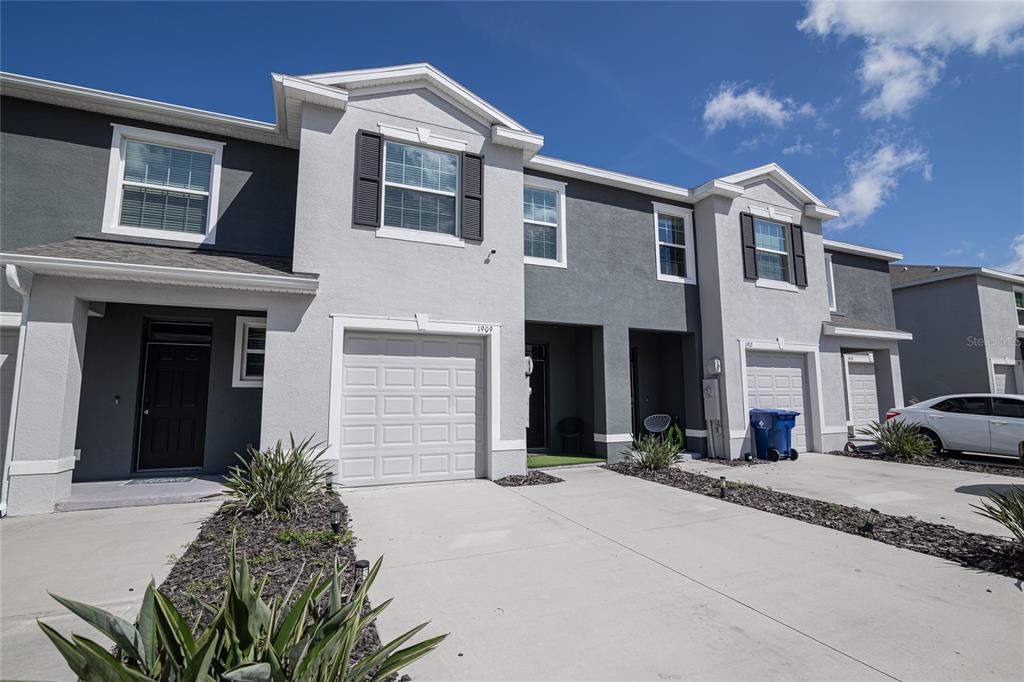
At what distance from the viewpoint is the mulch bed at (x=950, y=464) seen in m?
9.27

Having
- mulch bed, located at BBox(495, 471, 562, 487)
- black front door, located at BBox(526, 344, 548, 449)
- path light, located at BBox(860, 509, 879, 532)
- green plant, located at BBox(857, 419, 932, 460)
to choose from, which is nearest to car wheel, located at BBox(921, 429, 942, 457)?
green plant, located at BBox(857, 419, 932, 460)

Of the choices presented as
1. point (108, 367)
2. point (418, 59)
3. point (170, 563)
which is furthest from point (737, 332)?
point (108, 367)

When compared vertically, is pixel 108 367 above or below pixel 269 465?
above

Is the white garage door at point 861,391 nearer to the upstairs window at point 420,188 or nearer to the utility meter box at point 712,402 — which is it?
the utility meter box at point 712,402

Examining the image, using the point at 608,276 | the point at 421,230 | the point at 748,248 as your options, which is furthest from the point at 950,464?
the point at 421,230

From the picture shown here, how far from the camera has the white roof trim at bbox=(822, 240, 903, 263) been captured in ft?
46.7

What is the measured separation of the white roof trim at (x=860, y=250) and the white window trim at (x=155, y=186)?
15.2 meters

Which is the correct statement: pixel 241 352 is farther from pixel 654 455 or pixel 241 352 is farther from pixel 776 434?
pixel 776 434

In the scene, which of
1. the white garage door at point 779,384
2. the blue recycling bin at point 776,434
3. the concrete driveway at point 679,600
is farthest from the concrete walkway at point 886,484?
the concrete driveway at point 679,600

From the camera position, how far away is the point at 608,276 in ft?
34.2

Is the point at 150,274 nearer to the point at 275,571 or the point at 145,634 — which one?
the point at 275,571

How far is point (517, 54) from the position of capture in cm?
935

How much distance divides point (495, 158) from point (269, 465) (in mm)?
6295

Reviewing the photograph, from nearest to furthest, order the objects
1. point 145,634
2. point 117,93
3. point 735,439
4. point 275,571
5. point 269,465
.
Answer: point 145,634 → point 275,571 → point 269,465 → point 117,93 → point 735,439
